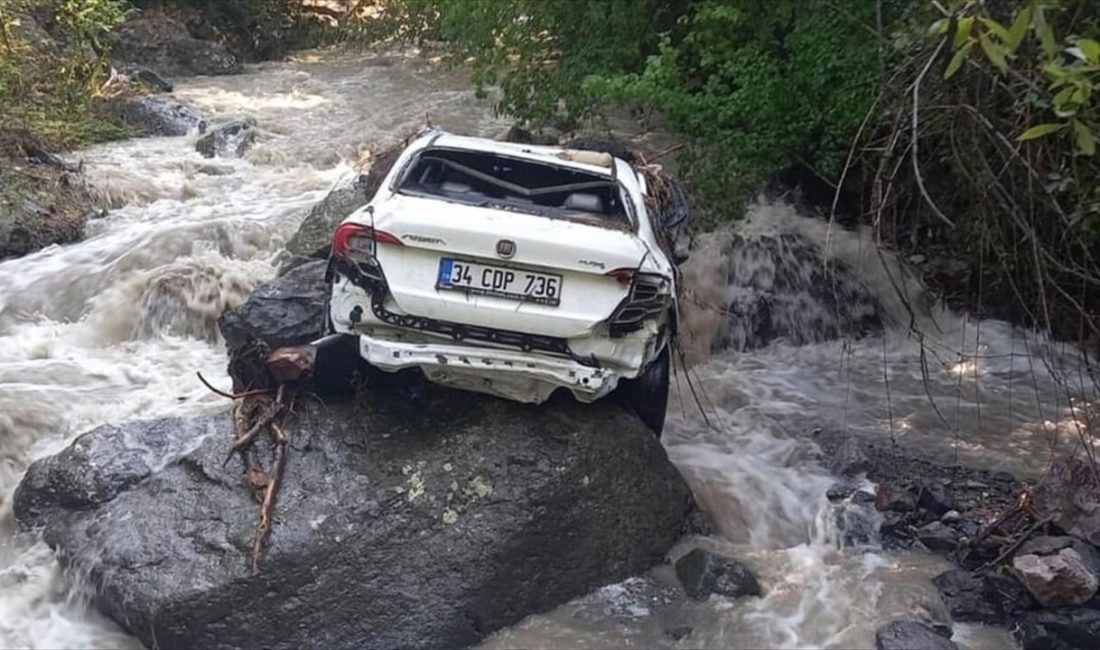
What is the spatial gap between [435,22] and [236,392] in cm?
918

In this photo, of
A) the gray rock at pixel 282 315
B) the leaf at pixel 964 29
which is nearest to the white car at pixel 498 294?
the gray rock at pixel 282 315

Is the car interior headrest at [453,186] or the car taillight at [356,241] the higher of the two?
the car interior headrest at [453,186]

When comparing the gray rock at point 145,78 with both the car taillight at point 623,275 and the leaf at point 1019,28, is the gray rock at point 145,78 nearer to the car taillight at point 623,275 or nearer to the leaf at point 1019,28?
the car taillight at point 623,275

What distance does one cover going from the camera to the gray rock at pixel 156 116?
13.1 m

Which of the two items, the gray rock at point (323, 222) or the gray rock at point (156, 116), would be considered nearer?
the gray rock at point (323, 222)

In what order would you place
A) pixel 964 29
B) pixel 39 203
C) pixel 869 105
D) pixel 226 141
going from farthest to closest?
pixel 226 141, pixel 39 203, pixel 869 105, pixel 964 29

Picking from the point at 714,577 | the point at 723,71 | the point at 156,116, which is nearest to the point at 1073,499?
the point at 714,577

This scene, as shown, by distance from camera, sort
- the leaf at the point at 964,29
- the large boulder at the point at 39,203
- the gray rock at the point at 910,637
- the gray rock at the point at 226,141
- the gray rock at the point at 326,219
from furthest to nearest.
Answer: the gray rock at the point at 226,141 → the large boulder at the point at 39,203 → the gray rock at the point at 326,219 → the gray rock at the point at 910,637 → the leaf at the point at 964,29

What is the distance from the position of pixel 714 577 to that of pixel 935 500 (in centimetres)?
162

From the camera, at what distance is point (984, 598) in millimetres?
5676

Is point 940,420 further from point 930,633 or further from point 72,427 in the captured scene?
point 72,427

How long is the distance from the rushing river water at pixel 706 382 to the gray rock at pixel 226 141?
0.46ft

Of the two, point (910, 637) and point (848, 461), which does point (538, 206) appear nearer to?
point (848, 461)

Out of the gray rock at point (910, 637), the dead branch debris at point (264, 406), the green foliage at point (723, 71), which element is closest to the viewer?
the gray rock at point (910, 637)
